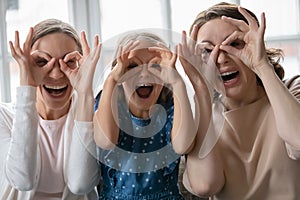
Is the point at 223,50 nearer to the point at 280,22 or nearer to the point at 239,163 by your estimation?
the point at 239,163

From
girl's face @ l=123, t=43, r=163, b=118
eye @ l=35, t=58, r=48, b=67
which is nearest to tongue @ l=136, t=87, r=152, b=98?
girl's face @ l=123, t=43, r=163, b=118

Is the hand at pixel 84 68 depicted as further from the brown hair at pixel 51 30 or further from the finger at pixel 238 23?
the finger at pixel 238 23

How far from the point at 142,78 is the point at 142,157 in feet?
0.52

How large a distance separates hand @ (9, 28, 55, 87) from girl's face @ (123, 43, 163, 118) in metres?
0.18

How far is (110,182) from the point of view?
1.03 metres

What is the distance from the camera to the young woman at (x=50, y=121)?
38.9 inches

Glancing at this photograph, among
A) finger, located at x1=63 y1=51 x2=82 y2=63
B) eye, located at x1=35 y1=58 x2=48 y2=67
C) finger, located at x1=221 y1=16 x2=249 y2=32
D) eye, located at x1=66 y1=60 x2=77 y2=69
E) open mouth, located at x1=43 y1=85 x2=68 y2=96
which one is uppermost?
finger, located at x1=221 y1=16 x2=249 y2=32

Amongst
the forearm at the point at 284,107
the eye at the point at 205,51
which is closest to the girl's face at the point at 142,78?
the eye at the point at 205,51

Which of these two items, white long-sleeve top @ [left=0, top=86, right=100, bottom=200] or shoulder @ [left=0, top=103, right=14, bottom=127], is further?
shoulder @ [left=0, top=103, right=14, bottom=127]

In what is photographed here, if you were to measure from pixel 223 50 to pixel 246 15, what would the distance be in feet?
0.27

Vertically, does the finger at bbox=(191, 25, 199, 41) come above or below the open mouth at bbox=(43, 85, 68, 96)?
above

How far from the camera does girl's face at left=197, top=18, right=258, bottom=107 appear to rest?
1007mm

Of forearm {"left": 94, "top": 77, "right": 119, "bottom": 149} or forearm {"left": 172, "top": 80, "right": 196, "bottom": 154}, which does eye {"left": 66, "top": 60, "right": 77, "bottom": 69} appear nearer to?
forearm {"left": 94, "top": 77, "right": 119, "bottom": 149}

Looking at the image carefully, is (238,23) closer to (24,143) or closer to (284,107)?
(284,107)
